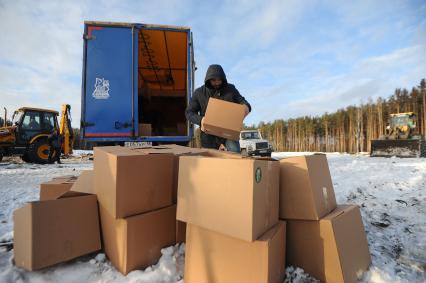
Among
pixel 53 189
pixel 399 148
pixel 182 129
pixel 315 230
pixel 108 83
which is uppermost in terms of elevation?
pixel 108 83

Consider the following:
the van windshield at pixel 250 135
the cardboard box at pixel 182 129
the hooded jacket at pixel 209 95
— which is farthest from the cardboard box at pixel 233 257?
the van windshield at pixel 250 135

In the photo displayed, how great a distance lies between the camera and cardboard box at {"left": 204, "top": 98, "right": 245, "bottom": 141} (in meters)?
2.75

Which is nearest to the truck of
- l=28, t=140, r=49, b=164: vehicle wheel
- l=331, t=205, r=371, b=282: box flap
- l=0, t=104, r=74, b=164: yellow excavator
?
l=0, t=104, r=74, b=164: yellow excavator

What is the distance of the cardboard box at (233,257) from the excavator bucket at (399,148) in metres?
13.2

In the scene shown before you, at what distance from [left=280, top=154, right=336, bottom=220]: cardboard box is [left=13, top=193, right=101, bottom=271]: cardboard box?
53.7 inches

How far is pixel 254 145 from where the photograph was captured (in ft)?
48.1

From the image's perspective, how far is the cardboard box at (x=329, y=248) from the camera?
154 cm

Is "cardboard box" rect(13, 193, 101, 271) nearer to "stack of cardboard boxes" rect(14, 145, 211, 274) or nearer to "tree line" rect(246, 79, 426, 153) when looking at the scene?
"stack of cardboard boxes" rect(14, 145, 211, 274)

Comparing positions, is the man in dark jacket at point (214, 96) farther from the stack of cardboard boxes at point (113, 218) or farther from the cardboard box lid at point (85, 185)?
the cardboard box lid at point (85, 185)

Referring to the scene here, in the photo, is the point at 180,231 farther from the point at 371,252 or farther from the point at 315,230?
the point at 371,252

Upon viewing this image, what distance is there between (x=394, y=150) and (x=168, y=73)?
11.2m

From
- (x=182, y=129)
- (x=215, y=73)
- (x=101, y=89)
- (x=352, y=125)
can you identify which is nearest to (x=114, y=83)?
(x=101, y=89)

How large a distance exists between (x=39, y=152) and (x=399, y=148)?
15.5 m

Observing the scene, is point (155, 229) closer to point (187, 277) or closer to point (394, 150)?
point (187, 277)
